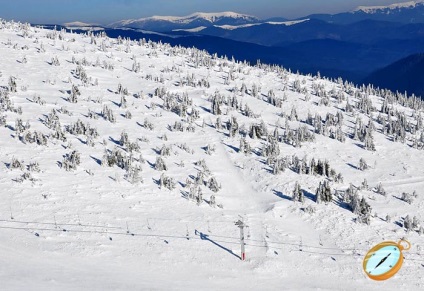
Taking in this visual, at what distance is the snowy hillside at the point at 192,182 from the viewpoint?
99.1 feet

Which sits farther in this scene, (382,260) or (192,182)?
Answer: (192,182)

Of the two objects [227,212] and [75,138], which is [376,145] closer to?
[227,212]

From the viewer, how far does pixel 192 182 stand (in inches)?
1777

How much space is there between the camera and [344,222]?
131 ft

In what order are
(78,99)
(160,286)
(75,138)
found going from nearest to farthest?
(160,286) → (75,138) → (78,99)

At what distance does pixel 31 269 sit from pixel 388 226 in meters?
32.2

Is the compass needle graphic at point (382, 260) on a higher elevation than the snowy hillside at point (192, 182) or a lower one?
higher

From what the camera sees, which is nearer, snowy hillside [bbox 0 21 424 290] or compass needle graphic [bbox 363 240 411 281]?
compass needle graphic [bbox 363 240 411 281]

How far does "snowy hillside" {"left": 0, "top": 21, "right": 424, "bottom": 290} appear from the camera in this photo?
3022 centimetres

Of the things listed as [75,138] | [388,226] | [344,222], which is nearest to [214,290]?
[344,222]

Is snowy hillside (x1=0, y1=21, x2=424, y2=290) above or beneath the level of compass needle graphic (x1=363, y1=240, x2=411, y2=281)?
beneath

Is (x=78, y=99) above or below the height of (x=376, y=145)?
above

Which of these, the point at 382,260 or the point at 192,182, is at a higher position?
the point at 382,260

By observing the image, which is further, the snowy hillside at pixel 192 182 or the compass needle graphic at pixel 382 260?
the snowy hillside at pixel 192 182
